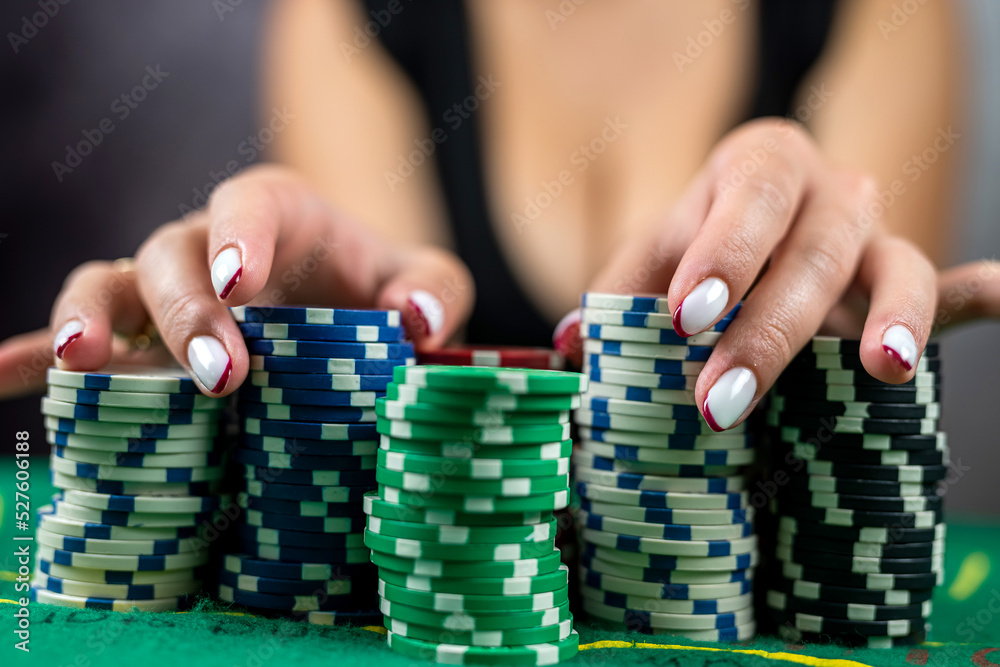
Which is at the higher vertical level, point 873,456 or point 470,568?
point 873,456

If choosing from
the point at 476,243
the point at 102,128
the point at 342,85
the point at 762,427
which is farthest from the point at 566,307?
the point at 102,128

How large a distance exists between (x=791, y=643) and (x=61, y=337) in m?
1.90

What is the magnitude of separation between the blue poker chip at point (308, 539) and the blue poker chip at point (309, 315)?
470 millimetres

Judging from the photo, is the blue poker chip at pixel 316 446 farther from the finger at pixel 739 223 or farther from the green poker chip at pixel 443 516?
the finger at pixel 739 223

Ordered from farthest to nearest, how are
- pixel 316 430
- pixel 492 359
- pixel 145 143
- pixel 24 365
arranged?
pixel 145 143 → pixel 24 365 → pixel 492 359 → pixel 316 430

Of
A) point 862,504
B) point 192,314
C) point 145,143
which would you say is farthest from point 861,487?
point 145,143

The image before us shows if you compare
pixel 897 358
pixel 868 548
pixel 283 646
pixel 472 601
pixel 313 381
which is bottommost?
pixel 283 646

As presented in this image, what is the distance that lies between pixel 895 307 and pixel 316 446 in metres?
1.34

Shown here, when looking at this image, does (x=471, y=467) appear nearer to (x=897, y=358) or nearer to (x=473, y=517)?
(x=473, y=517)

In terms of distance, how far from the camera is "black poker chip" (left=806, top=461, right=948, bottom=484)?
1787 millimetres

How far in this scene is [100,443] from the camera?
5.76ft

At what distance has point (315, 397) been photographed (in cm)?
172

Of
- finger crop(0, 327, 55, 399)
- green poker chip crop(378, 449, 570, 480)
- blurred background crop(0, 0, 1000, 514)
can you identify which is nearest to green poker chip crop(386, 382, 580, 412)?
green poker chip crop(378, 449, 570, 480)

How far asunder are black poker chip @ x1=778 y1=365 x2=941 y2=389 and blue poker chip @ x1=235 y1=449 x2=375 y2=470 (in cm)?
102
